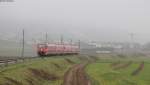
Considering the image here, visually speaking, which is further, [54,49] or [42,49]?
[54,49]

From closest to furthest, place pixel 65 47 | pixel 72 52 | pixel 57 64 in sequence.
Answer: pixel 57 64, pixel 65 47, pixel 72 52

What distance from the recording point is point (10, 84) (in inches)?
1524

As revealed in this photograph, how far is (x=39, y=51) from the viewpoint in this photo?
85.9 meters

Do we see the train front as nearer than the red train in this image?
Yes

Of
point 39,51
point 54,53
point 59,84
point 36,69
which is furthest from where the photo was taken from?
point 54,53

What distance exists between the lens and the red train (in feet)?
279

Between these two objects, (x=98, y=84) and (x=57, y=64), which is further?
(x=57, y=64)

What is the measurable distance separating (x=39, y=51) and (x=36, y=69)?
29.5m

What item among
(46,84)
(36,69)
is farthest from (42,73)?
(46,84)

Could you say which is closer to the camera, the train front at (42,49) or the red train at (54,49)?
the train front at (42,49)

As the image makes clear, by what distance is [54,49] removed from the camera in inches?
3590

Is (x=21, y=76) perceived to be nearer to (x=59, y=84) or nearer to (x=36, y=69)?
(x=59, y=84)

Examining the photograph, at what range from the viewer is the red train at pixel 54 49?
85000 millimetres

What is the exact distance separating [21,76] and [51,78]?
41.7 feet
